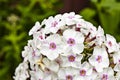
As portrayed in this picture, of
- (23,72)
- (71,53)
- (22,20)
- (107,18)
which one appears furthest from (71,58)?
(22,20)

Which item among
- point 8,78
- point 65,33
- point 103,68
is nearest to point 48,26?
point 65,33

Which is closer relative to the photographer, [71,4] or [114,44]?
[114,44]

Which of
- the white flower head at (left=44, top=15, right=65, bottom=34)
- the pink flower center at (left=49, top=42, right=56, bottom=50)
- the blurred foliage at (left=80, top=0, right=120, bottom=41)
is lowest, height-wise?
the pink flower center at (left=49, top=42, right=56, bottom=50)

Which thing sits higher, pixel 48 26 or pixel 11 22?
pixel 11 22

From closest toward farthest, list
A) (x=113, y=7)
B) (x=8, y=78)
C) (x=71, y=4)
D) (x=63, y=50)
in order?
(x=63, y=50), (x=113, y=7), (x=8, y=78), (x=71, y=4)

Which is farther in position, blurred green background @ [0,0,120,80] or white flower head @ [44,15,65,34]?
blurred green background @ [0,0,120,80]

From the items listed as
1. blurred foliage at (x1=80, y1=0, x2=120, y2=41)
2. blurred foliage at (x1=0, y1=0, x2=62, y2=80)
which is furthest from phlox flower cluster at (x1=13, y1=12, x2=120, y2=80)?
blurred foliage at (x1=0, y1=0, x2=62, y2=80)

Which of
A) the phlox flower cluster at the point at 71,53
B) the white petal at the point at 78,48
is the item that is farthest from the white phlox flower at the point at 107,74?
the white petal at the point at 78,48

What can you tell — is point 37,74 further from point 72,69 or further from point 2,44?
point 2,44

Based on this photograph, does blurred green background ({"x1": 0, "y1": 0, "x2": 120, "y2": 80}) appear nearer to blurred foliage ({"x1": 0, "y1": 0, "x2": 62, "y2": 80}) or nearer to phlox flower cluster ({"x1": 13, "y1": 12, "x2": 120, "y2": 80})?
blurred foliage ({"x1": 0, "y1": 0, "x2": 62, "y2": 80})
